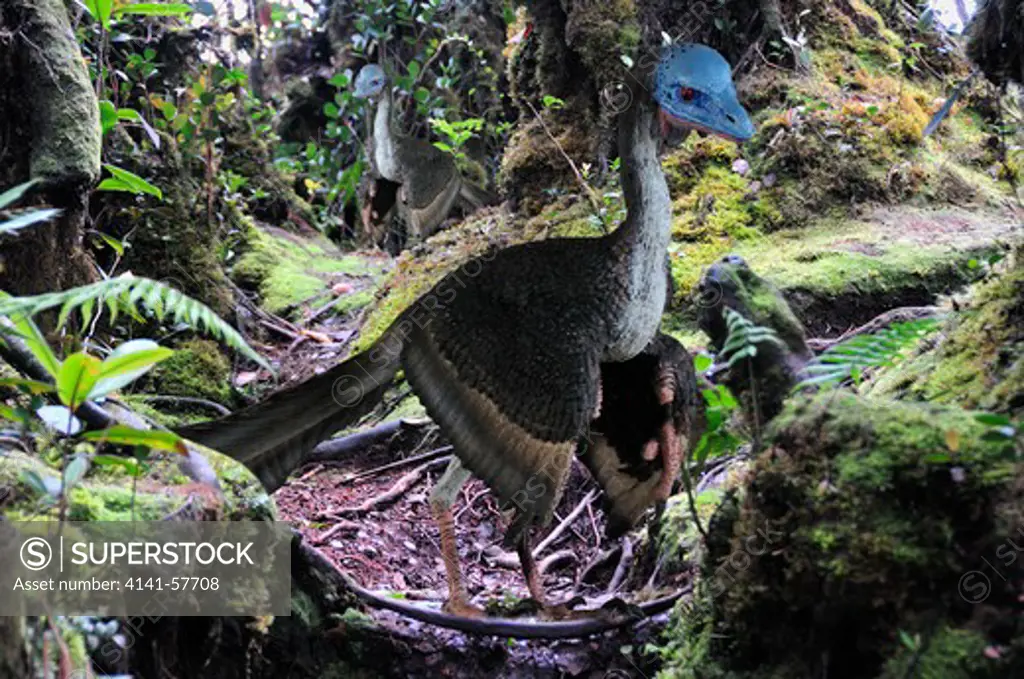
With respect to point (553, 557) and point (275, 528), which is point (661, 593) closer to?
point (553, 557)

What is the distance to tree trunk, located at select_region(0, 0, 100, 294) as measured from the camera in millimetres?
3283

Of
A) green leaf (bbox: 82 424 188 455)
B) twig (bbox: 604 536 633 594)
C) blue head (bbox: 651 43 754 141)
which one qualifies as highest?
blue head (bbox: 651 43 754 141)

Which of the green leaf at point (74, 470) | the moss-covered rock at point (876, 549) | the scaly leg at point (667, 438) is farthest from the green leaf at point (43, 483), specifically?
the scaly leg at point (667, 438)

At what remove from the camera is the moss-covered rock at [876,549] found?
1.76 metres

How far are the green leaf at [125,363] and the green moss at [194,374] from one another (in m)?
3.43

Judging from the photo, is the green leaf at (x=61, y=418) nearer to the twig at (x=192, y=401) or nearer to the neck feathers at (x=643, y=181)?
the neck feathers at (x=643, y=181)

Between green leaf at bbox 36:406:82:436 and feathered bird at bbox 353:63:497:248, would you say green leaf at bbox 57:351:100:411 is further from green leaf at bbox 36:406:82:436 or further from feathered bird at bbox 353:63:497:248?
feathered bird at bbox 353:63:497:248

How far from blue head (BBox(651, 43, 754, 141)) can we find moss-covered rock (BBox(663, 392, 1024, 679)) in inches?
54.9

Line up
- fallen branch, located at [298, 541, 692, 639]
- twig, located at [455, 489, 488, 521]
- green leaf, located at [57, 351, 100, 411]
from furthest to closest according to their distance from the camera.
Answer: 1. twig, located at [455, 489, 488, 521]
2. fallen branch, located at [298, 541, 692, 639]
3. green leaf, located at [57, 351, 100, 411]

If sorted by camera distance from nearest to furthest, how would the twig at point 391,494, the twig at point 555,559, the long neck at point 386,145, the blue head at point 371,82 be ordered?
the twig at point 555,559 < the twig at point 391,494 < the long neck at point 386,145 < the blue head at point 371,82

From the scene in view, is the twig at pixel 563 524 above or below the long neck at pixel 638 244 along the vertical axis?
below

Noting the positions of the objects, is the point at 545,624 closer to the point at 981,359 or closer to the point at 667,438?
the point at 667,438

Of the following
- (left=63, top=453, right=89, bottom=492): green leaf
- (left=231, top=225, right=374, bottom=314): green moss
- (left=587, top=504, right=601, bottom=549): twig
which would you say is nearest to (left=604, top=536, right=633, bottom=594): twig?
(left=587, top=504, right=601, bottom=549): twig

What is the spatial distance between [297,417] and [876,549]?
73.0 inches
